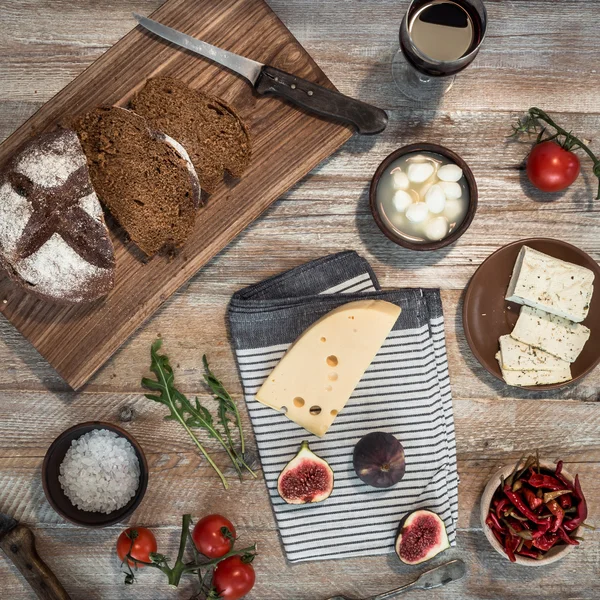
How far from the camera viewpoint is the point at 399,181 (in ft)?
7.80

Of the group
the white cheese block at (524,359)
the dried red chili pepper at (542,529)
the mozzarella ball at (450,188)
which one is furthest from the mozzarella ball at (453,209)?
the dried red chili pepper at (542,529)

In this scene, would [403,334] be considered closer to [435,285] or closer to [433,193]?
[435,285]

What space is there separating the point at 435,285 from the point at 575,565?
1349 millimetres

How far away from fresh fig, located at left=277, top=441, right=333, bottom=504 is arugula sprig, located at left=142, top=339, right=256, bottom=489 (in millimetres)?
191

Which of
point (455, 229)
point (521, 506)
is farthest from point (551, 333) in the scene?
point (521, 506)

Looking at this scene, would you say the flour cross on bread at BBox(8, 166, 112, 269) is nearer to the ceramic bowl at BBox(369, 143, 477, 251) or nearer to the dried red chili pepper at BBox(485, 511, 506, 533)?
the ceramic bowl at BBox(369, 143, 477, 251)

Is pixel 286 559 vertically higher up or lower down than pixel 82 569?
lower down

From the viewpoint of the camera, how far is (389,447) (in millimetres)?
2344

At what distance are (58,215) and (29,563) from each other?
1430 mm

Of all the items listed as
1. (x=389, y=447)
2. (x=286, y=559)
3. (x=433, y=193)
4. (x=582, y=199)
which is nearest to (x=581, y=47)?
(x=582, y=199)

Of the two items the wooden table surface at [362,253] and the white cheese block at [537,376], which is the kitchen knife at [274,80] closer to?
the wooden table surface at [362,253]

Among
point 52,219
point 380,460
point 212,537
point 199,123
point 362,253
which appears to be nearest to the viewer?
point 52,219

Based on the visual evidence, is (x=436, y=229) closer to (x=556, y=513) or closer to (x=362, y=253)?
(x=362, y=253)

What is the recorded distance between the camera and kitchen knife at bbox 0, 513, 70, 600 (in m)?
2.47
